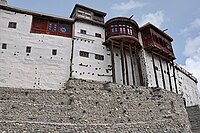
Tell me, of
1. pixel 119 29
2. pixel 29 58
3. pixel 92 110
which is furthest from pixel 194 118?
pixel 29 58

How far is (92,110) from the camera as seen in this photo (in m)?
18.6

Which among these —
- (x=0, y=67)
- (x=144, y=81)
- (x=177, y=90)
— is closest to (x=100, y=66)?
(x=144, y=81)

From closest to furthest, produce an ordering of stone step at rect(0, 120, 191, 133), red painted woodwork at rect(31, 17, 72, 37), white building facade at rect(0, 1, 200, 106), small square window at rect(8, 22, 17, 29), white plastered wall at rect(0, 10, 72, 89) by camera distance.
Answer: stone step at rect(0, 120, 191, 133) < white plastered wall at rect(0, 10, 72, 89) < white building facade at rect(0, 1, 200, 106) < small square window at rect(8, 22, 17, 29) < red painted woodwork at rect(31, 17, 72, 37)

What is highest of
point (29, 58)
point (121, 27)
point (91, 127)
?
point (121, 27)

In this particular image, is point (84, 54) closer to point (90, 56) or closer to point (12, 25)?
→ point (90, 56)

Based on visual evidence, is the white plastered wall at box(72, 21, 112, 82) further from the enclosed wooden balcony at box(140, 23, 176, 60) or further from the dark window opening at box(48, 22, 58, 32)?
the enclosed wooden balcony at box(140, 23, 176, 60)

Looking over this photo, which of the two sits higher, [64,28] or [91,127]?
[64,28]

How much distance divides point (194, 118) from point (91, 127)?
14.4 meters

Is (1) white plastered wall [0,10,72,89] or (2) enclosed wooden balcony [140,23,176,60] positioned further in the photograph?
(2) enclosed wooden balcony [140,23,176,60]

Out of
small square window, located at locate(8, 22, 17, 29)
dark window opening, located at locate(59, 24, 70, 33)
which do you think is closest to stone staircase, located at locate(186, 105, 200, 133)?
dark window opening, located at locate(59, 24, 70, 33)

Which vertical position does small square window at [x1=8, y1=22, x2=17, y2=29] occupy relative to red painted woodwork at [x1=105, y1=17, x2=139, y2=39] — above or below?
below

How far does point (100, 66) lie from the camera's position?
Result: 25344 millimetres

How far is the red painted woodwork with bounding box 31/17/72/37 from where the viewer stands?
81.1 ft

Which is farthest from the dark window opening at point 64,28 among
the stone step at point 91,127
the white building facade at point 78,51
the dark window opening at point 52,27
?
the stone step at point 91,127
